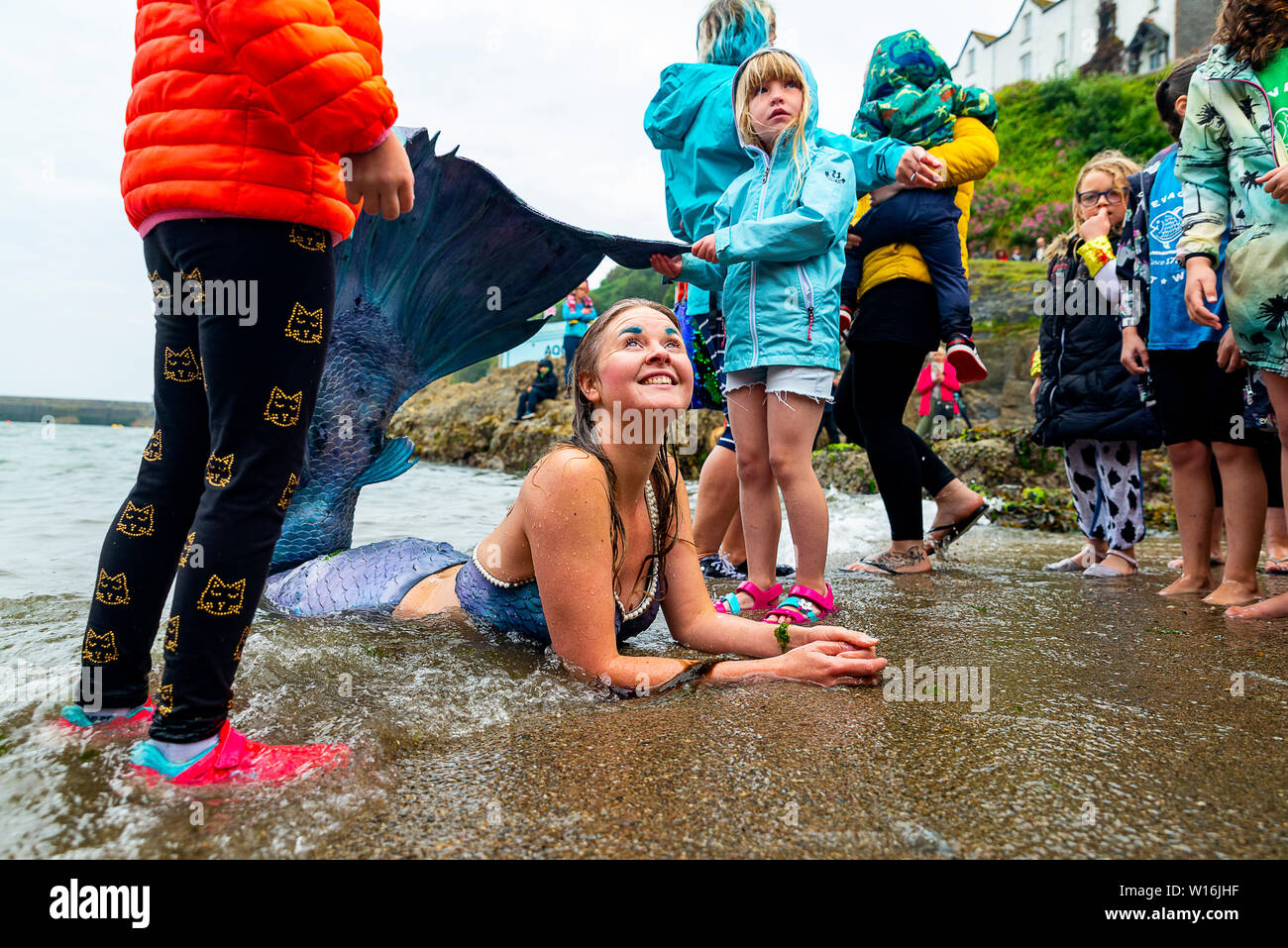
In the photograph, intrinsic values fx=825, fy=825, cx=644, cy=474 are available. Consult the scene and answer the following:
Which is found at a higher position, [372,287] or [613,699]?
[372,287]

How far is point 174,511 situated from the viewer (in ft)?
5.31

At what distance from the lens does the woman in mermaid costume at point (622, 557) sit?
1915 millimetres

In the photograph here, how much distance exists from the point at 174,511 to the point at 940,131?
330cm

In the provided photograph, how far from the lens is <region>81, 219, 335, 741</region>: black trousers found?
1425mm

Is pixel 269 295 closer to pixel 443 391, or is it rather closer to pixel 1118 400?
pixel 1118 400

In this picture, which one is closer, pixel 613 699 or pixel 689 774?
pixel 689 774

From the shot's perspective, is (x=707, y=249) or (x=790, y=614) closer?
(x=790, y=614)

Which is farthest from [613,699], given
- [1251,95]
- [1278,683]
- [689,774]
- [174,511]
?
[1251,95]

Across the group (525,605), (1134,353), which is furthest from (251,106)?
(1134,353)

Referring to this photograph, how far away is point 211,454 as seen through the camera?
1501 mm

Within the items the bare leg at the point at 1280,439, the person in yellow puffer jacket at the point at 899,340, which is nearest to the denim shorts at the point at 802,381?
the person in yellow puffer jacket at the point at 899,340

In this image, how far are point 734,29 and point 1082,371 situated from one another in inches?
95.3

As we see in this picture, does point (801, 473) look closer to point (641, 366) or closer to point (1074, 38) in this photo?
point (641, 366)

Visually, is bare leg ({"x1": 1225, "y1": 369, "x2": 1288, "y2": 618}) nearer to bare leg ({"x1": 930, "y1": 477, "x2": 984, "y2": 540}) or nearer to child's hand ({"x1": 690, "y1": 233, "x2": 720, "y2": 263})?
bare leg ({"x1": 930, "y1": 477, "x2": 984, "y2": 540})
